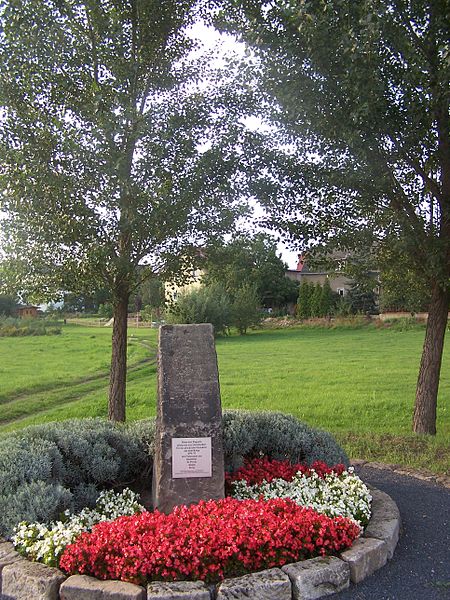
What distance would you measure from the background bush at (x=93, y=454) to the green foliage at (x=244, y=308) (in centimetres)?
3187

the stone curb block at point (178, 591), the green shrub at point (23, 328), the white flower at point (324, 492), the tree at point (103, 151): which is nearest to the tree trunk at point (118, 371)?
the tree at point (103, 151)

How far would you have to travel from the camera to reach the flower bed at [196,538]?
3826mm

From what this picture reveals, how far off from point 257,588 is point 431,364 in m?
6.19

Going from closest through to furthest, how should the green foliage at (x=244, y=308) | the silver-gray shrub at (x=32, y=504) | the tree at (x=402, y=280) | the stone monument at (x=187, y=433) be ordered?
1. the silver-gray shrub at (x=32, y=504)
2. the stone monument at (x=187, y=433)
3. the tree at (x=402, y=280)
4. the green foliage at (x=244, y=308)

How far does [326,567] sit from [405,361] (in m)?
17.7

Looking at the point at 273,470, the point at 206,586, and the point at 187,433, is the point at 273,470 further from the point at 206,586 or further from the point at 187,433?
the point at 206,586

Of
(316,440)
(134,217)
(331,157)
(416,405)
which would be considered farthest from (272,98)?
(416,405)

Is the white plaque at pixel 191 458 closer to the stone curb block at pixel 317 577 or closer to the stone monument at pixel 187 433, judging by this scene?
the stone monument at pixel 187 433

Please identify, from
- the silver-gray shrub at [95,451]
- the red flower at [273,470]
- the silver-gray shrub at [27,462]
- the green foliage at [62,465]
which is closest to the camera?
the green foliage at [62,465]

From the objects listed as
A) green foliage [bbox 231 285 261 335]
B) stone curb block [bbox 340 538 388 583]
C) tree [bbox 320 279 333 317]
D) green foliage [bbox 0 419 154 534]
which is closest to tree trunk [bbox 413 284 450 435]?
green foliage [bbox 0 419 154 534]

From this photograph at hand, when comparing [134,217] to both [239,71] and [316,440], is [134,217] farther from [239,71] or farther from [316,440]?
[316,440]

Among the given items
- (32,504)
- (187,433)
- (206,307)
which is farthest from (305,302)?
(32,504)

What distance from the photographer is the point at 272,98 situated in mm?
8000

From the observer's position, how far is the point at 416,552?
459cm
